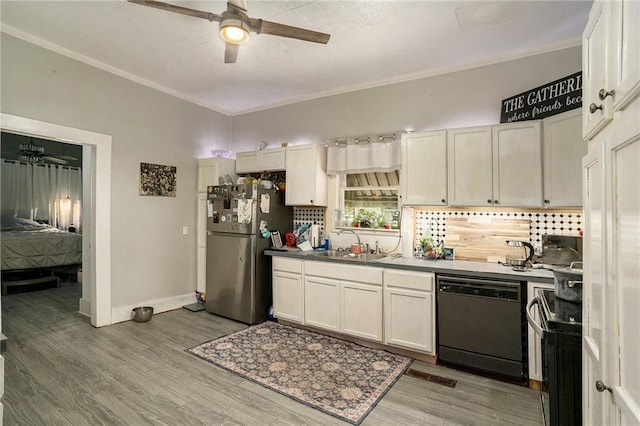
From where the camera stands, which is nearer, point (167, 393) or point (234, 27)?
point (234, 27)

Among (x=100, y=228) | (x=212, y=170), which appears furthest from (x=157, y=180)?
(x=100, y=228)

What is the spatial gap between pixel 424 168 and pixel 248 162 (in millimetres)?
2530

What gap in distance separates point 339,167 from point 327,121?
733 millimetres

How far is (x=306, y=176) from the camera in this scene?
4062 millimetres

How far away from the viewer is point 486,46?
3.10 m

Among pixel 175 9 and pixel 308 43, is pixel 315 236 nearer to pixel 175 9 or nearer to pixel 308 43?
pixel 308 43

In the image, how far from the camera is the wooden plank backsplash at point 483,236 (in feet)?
10.3

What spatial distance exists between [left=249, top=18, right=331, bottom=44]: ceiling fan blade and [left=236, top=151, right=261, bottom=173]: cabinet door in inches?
92.9

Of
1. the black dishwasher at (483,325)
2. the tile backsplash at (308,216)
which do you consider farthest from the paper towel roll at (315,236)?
the black dishwasher at (483,325)

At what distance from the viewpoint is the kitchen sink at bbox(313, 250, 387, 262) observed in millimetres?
3383

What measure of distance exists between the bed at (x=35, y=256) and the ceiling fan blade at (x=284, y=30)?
227 inches

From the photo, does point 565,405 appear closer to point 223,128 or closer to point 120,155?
point 120,155

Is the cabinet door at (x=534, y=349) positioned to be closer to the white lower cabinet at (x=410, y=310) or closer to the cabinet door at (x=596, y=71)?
the white lower cabinet at (x=410, y=310)

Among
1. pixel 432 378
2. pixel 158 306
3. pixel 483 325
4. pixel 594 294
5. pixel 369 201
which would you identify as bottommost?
pixel 432 378
